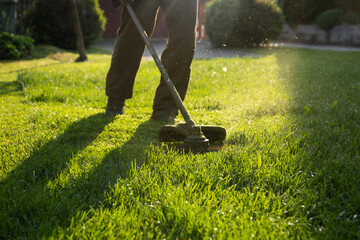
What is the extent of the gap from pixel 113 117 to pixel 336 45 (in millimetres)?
11182

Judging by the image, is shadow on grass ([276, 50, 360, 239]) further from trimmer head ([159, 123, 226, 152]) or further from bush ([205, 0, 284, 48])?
bush ([205, 0, 284, 48])

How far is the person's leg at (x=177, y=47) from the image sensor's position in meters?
2.95

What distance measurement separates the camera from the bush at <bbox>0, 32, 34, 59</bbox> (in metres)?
8.54

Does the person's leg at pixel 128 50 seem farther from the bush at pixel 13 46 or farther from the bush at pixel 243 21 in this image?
the bush at pixel 13 46

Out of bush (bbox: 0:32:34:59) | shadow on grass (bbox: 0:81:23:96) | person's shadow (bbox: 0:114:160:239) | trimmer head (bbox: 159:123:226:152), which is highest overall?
bush (bbox: 0:32:34:59)

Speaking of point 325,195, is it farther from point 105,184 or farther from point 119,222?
point 105,184

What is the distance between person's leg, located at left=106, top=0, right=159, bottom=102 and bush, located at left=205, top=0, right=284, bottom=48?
16.2 feet

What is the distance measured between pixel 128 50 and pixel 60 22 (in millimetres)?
8452

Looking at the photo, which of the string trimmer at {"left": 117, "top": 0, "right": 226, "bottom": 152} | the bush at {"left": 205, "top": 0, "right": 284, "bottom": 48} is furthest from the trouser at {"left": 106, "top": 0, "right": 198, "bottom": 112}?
the bush at {"left": 205, "top": 0, "right": 284, "bottom": 48}

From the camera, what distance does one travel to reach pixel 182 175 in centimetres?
193

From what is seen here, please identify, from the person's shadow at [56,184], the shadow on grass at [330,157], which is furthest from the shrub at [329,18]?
the person's shadow at [56,184]

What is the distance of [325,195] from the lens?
5.41 feet

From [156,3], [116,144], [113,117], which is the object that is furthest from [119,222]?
[156,3]

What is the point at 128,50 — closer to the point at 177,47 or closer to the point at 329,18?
the point at 177,47
